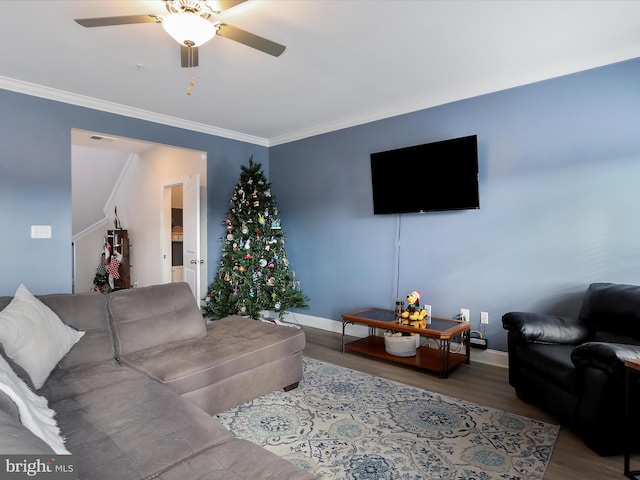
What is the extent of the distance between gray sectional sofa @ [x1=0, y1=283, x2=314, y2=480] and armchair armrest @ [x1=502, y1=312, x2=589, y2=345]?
1.71m

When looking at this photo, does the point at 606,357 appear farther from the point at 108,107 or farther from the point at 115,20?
the point at 108,107

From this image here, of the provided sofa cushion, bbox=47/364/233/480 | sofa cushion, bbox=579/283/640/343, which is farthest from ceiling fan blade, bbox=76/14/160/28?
sofa cushion, bbox=579/283/640/343

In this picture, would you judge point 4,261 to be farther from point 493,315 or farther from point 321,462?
point 493,315

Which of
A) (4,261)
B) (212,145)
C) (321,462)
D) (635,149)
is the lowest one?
(321,462)

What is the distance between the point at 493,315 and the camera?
11.8 ft

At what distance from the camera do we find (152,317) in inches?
108

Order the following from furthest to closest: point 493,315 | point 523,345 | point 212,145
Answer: point 212,145, point 493,315, point 523,345

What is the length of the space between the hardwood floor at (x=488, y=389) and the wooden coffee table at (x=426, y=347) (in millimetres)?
72

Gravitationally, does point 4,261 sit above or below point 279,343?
above

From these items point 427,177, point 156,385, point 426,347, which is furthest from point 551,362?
point 156,385

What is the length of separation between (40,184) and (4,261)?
0.80 metres

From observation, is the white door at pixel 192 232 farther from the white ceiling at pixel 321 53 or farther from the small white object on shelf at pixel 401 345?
the small white object on shelf at pixel 401 345

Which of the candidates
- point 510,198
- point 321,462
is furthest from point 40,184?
point 510,198

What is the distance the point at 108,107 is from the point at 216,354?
3.15 m
